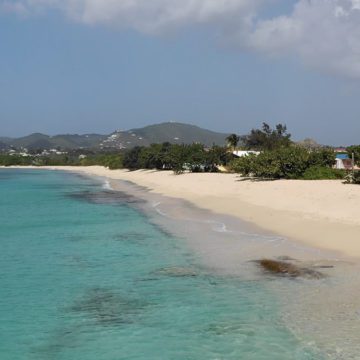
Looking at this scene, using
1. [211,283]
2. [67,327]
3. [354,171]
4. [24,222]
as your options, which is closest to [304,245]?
[211,283]

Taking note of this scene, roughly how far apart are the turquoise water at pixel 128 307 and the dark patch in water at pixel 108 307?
0.08 ft

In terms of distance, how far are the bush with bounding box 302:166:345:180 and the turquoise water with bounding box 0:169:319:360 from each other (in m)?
28.7

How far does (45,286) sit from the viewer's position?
14.7m

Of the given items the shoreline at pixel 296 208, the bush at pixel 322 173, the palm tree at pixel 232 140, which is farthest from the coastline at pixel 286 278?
the palm tree at pixel 232 140

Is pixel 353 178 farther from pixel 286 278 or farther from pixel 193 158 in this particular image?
pixel 193 158

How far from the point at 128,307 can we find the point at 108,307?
0.49m

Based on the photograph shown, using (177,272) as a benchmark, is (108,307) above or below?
below

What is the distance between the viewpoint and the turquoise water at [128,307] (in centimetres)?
982

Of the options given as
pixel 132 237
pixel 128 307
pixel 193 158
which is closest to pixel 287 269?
pixel 128 307

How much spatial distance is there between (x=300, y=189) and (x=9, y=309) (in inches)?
1078

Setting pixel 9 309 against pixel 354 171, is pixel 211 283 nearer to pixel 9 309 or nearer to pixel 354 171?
pixel 9 309

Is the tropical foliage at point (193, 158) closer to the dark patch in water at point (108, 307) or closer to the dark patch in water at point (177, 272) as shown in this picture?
the dark patch in water at point (177, 272)

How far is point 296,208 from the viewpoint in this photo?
29.3 meters

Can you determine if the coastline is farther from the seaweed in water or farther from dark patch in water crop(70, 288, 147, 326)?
dark patch in water crop(70, 288, 147, 326)
